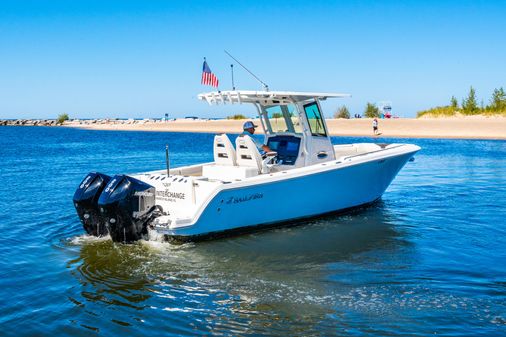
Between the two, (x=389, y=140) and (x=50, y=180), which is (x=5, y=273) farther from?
(x=389, y=140)

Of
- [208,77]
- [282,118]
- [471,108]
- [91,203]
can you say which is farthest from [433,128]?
[91,203]

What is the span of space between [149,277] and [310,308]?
7.68 ft

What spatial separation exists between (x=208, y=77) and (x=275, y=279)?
4485mm

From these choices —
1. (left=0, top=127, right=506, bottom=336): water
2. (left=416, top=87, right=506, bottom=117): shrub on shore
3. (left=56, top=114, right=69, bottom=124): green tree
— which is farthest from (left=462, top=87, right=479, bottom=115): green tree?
(left=56, top=114, right=69, bottom=124): green tree

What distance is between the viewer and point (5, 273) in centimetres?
748

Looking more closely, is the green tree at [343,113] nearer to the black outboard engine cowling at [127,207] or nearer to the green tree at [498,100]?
the green tree at [498,100]

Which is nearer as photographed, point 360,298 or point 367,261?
point 360,298

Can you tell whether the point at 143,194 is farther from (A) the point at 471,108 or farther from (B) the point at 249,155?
(A) the point at 471,108

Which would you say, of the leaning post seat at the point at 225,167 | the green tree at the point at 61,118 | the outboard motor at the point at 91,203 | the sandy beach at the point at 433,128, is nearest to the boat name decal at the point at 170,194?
the outboard motor at the point at 91,203

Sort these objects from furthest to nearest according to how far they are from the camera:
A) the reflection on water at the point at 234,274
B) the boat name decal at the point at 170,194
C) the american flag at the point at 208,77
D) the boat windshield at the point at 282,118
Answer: the boat windshield at the point at 282,118, the american flag at the point at 208,77, the boat name decal at the point at 170,194, the reflection on water at the point at 234,274

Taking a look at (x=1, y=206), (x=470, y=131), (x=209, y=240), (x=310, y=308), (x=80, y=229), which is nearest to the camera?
(x=310, y=308)

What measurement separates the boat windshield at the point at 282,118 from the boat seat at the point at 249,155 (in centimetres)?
120

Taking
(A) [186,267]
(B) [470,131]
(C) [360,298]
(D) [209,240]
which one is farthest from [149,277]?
(B) [470,131]

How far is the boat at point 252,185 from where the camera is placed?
331 inches
